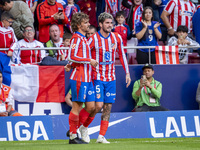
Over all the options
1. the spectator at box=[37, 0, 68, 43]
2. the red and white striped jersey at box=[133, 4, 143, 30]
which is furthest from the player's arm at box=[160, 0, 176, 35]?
the spectator at box=[37, 0, 68, 43]

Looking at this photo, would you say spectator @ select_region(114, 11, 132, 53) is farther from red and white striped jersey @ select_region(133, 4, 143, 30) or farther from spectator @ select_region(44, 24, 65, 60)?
spectator @ select_region(44, 24, 65, 60)

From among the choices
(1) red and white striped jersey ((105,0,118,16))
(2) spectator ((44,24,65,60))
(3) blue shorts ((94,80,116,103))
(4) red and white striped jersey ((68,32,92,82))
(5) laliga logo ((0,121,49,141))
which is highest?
(1) red and white striped jersey ((105,0,118,16))

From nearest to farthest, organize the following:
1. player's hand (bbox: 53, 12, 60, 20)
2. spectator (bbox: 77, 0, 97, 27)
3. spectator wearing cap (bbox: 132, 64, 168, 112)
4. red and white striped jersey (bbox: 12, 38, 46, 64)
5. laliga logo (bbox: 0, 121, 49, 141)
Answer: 1. laliga logo (bbox: 0, 121, 49, 141)
2. spectator wearing cap (bbox: 132, 64, 168, 112)
3. red and white striped jersey (bbox: 12, 38, 46, 64)
4. player's hand (bbox: 53, 12, 60, 20)
5. spectator (bbox: 77, 0, 97, 27)


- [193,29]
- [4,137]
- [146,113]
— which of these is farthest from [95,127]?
[193,29]

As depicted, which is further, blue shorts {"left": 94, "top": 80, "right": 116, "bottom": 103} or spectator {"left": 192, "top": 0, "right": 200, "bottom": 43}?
spectator {"left": 192, "top": 0, "right": 200, "bottom": 43}

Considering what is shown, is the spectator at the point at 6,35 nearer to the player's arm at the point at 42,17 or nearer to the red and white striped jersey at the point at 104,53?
the player's arm at the point at 42,17

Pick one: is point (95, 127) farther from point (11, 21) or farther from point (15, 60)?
point (11, 21)

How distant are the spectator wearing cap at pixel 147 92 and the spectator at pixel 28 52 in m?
2.40

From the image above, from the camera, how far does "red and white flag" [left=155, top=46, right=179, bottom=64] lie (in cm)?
1169

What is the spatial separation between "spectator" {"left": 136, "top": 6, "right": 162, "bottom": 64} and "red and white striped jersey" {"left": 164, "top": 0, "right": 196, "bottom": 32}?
1.39m

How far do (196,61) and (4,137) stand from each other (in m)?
5.71

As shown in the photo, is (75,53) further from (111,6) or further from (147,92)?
(111,6)

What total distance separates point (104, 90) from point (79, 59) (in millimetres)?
832

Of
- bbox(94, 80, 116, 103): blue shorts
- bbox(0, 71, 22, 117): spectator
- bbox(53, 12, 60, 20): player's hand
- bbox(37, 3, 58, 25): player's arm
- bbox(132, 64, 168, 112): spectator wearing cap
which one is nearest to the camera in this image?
bbox(94, 80, 116, 103): blue shorts
